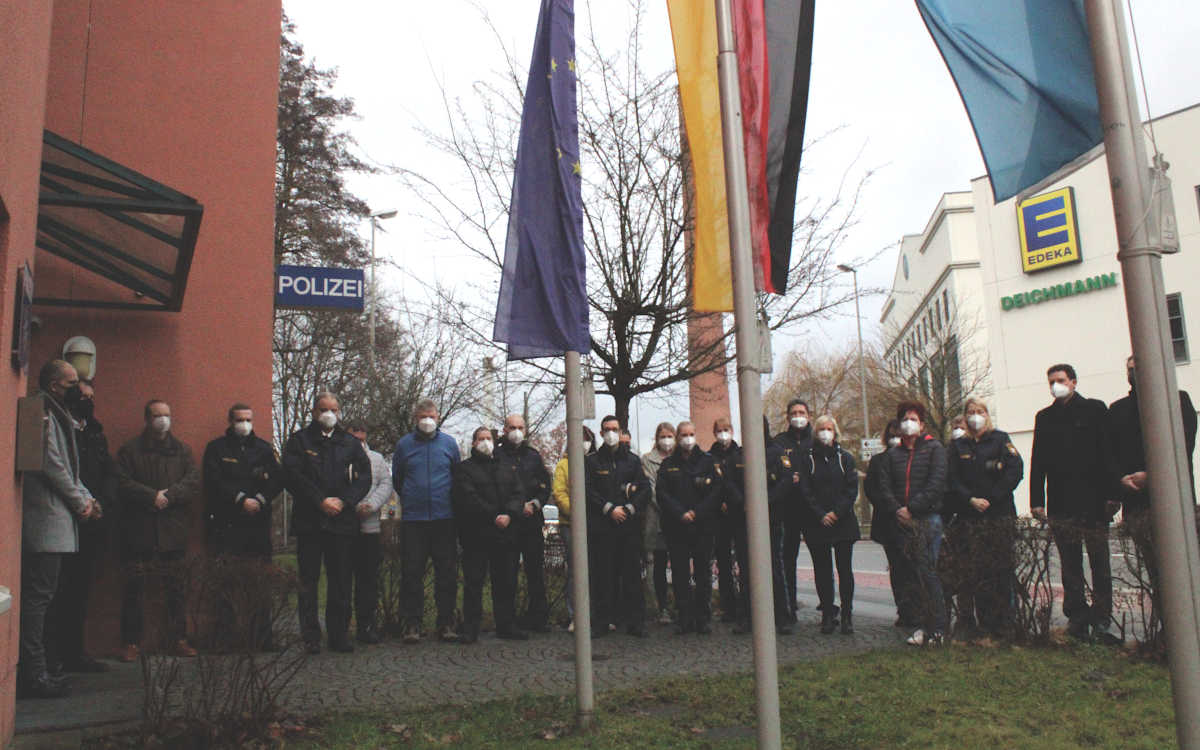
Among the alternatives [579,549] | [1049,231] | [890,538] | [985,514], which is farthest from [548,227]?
[1049,231]

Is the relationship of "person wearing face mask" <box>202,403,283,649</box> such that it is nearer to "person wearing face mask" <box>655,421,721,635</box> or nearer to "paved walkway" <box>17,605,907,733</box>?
"paved walkway" <box>17,605,907,733</box>

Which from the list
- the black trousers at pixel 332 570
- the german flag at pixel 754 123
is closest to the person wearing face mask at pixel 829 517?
the black trousers at pixel 332 570

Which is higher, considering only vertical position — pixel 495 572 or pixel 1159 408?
pixel 1159 408

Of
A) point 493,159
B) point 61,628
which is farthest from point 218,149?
point 61,628

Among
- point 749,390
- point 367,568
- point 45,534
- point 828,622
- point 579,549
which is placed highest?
point 749,390

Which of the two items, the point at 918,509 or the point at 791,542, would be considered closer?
the point at 918,509

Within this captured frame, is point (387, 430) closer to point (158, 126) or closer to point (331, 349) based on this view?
point (331, 349)

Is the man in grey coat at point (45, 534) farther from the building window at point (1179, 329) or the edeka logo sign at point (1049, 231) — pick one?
the edeka logo sign at point (1049, 231)

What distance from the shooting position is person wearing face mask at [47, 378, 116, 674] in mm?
7707

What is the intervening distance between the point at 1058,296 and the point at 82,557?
40711 mm

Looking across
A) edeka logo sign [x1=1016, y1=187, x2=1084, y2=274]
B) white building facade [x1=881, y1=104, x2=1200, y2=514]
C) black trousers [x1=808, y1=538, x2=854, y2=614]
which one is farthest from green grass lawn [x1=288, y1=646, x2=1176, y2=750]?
edeka logo sign [x1=1016, y1=187, x2=1084, y2=274]

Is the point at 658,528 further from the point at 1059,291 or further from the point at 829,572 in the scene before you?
the point at 1059,291

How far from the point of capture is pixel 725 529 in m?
10.3

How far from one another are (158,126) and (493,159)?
4098mm
